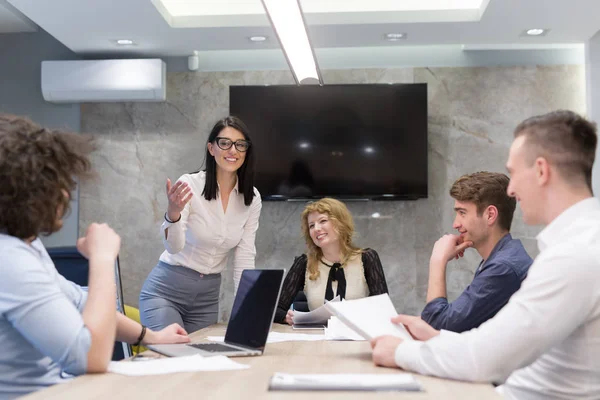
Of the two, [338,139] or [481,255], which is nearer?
[481,255]

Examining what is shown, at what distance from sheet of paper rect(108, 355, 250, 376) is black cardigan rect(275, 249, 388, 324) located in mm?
1711

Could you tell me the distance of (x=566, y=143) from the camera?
1.49 meters

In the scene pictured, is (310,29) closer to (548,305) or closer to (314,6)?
(314,6)

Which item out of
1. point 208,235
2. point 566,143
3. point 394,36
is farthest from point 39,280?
point 394,36

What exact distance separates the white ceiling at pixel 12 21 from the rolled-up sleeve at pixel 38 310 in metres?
4.15

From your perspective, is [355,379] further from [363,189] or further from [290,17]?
[363,189]

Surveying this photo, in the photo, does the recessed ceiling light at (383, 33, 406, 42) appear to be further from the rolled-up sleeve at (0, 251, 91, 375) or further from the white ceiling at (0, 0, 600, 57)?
the rolled-up sleeve at (0, 251, 91, 375)

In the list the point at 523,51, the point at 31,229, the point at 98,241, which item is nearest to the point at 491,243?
the point at 98,241

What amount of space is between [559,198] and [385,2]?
358 centimetres

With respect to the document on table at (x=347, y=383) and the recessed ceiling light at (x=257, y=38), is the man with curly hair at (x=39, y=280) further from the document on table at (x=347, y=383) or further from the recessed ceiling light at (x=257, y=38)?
the recessed ceiling light at (x=257, y=38)

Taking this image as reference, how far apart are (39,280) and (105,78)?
4.11 meters

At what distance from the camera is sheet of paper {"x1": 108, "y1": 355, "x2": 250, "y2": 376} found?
149cm

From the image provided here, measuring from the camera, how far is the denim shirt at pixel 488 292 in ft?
7.01

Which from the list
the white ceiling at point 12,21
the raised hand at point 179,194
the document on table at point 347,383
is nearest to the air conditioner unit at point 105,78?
the white ceiling at point 12,21
